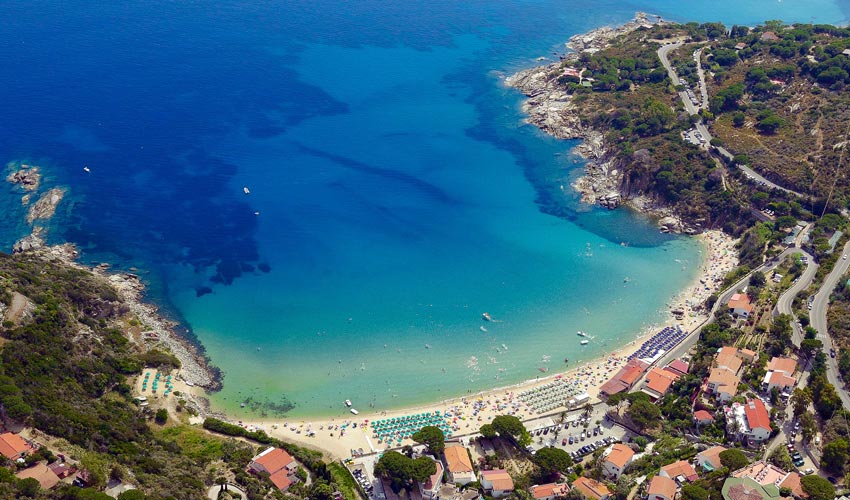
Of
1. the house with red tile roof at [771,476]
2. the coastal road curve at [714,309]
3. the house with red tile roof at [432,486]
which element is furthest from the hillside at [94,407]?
the coastal road curve at [714,309]

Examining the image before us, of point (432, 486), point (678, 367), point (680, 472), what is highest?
point (678, 367)

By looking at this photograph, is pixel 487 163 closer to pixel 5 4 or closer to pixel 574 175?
pixel 574 175

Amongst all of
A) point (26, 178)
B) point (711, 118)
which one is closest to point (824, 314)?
point (711, 118)

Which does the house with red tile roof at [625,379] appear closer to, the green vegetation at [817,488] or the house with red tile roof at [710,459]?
the house with red tile roof at [710,459]

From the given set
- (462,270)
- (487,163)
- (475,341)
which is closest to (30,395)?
(475,341)

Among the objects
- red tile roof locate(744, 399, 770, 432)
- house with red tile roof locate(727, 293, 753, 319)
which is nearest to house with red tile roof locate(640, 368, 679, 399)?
red tile roof locate(744, 399, 770, 432)

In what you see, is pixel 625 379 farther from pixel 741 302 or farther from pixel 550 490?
pixel 741 302
